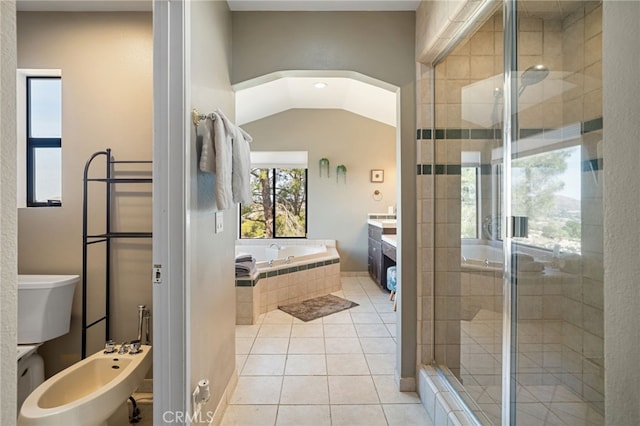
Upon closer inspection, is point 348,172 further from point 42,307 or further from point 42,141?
point 42,307

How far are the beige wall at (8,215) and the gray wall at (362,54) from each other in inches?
65.5

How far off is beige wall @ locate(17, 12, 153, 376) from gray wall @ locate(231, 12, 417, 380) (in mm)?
695

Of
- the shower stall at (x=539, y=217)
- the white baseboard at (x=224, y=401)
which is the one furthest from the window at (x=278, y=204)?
the shower stall at (x=539, y=217)

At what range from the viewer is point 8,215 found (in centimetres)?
49

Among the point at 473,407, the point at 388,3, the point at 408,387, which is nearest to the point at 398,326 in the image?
the point at 408,387

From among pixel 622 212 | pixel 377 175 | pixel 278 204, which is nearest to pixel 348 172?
pixel 377 175

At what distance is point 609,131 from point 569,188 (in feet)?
3.07

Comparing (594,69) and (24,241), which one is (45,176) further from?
(594,69)

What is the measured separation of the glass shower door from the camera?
1.41 metres

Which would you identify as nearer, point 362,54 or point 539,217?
point 539,217

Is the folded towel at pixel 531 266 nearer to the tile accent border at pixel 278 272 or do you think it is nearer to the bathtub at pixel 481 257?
the bathtub at pixel 481 257

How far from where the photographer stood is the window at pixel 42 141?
2.18m

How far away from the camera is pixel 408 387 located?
2006 mm

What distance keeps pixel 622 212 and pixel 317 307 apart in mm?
3254
